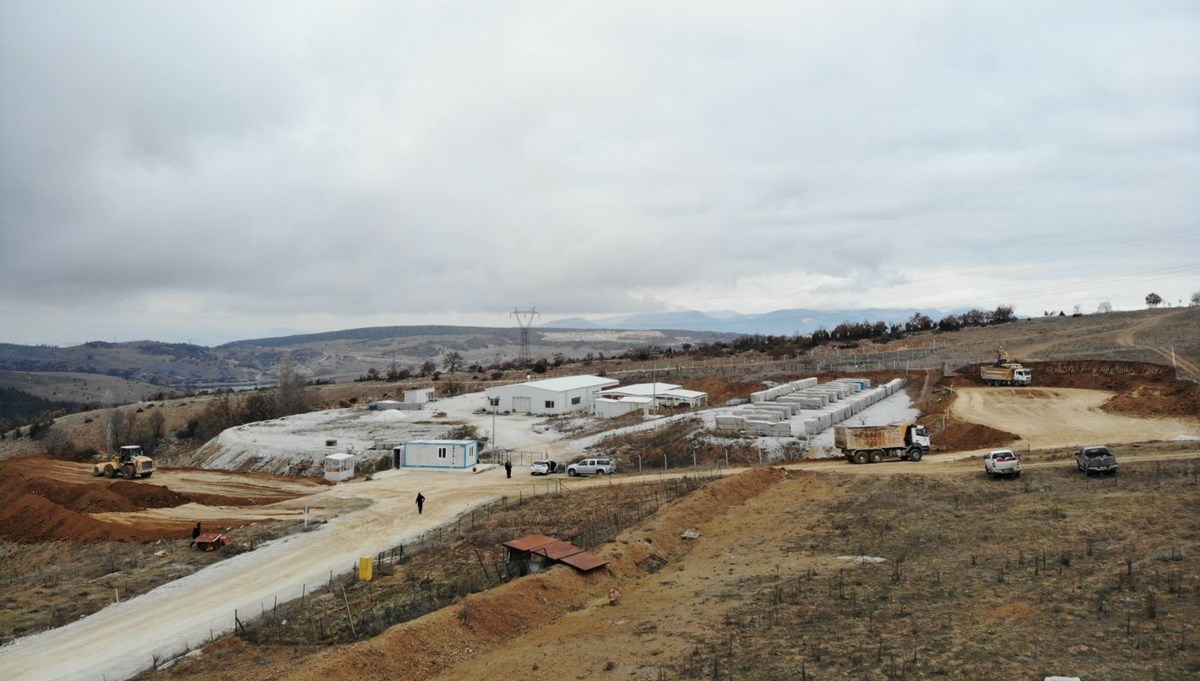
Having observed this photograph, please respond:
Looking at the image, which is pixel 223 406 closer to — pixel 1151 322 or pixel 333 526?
pixel 333 526

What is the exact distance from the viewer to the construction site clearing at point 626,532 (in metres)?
16.8

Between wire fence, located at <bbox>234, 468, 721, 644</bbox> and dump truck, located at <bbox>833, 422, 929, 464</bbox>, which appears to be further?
dump truck, located at <bbox>833, 422, 929, 464</bbox>

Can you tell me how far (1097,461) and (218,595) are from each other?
40.5 m

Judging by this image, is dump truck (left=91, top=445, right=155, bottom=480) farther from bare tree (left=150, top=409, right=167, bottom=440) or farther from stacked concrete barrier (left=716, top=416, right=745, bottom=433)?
stacked concrete barrier (left=716, top=416, right=745, bottom=433)

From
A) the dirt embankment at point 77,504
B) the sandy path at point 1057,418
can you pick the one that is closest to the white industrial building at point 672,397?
the sandy path at point 1057,418

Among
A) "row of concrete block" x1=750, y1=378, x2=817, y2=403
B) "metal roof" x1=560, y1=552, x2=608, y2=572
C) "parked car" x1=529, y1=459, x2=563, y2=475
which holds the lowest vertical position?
"parked car" x1=529, y1=459, x2=563, y2=475

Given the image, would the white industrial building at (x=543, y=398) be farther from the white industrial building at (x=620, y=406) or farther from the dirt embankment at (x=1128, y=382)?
the dirt embankment at (x=1128, y=382)

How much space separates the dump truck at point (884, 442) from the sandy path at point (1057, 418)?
7.72m

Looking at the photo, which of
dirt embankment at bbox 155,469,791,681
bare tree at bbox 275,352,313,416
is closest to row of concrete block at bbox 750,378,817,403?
dirt embankment at bbox 155,469,791,681

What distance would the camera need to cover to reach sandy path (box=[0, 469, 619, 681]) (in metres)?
22.5

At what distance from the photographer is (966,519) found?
87.2 feet

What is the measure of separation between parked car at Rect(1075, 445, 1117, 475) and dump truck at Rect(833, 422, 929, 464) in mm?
11035

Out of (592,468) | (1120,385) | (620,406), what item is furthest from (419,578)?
(1120,385)

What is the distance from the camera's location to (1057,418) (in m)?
52.7
